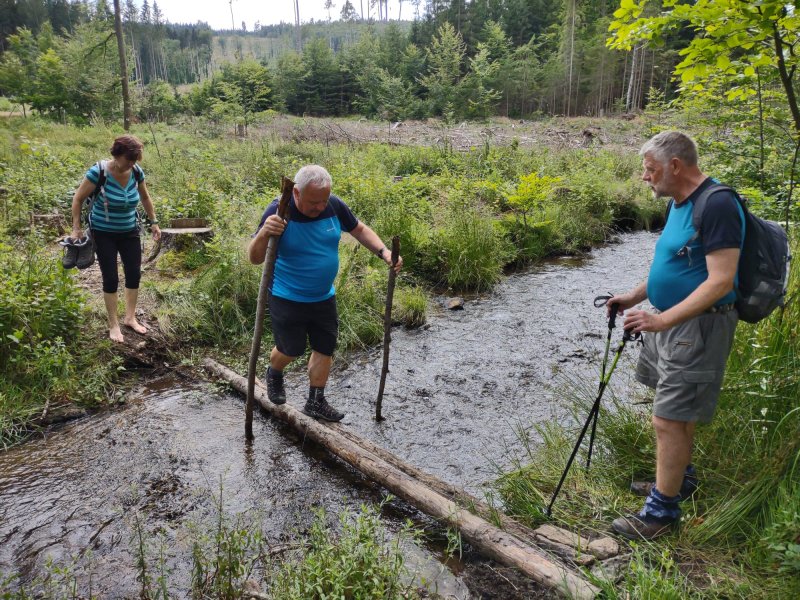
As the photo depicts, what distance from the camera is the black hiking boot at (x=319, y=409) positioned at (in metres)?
4.63

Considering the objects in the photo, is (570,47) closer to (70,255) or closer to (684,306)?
(70,255)

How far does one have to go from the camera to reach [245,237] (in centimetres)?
725

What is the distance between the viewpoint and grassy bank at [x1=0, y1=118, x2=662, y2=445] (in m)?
5.03

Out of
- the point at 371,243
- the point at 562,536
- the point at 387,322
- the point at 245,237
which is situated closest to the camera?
the point at 562,536

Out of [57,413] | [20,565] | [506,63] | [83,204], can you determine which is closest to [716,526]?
[20,565]

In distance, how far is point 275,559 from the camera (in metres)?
3.04

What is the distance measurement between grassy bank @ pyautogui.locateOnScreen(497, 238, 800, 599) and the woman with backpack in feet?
15.2

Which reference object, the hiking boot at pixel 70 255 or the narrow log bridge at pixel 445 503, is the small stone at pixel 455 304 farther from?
the hiking boot at pixel 70 255

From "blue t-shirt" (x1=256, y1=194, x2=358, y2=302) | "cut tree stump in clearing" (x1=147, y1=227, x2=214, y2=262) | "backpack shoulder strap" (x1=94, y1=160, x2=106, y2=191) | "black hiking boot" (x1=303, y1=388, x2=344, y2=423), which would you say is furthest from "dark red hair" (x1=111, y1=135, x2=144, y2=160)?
"black hiking boot" (x1=303, y1=388, x2=344, y2=423)

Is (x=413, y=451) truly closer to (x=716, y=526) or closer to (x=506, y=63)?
(x=716, y=526)

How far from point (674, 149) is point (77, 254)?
5417mm

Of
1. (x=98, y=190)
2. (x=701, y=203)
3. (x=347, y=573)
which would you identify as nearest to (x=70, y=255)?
(x=98, y=190)

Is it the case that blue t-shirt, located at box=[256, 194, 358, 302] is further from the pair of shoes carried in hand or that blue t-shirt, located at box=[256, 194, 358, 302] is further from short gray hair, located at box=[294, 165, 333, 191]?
the pair of shoes carried in hand

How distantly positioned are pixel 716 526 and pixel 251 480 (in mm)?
3197
